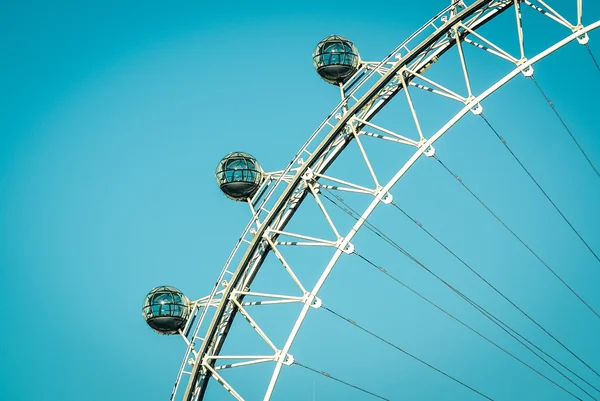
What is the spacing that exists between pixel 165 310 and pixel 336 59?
9713 millimetres

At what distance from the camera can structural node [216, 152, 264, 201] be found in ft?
112

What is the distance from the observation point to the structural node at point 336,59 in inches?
1358

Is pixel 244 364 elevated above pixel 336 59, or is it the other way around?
pixel 336 59

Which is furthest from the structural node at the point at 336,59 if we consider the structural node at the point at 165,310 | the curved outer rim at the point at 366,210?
the structural node at the point at 165,310

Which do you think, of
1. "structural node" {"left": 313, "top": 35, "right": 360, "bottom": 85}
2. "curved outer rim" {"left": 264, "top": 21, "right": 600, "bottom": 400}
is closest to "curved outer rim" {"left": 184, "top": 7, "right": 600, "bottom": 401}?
"curved outer rim" {"left": 264, "top": 21, "right": 600, "bottom": 400}

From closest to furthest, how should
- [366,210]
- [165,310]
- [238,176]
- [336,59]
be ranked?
[366,210]
[238,176]
[336,59]
[165,310]

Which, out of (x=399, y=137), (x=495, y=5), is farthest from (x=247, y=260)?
(x=495, y=5)

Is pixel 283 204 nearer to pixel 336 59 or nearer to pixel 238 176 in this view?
pixel 238 176

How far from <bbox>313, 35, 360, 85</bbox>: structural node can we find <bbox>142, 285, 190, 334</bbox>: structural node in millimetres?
8564

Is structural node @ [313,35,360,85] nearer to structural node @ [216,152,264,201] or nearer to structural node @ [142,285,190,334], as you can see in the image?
structural node @ [216,152,264,201]

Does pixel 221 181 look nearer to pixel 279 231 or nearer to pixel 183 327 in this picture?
pixel 279 231

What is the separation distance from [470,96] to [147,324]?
12734mm

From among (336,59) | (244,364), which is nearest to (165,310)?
(244,364)

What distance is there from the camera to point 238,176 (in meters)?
34.2
